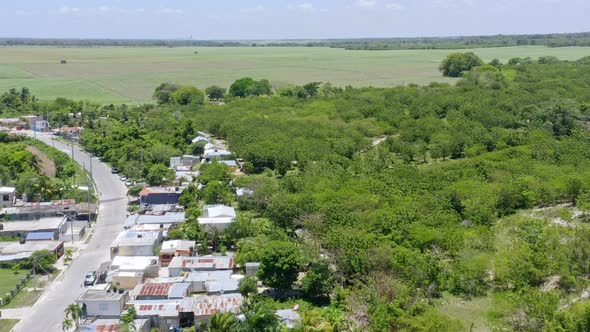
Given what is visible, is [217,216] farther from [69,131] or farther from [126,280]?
[69,131]

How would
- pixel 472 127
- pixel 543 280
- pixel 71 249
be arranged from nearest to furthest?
pixel 543 280 < pixel 71 249 < pixel 472 127

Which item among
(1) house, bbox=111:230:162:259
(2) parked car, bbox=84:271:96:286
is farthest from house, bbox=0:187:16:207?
(2) parked car, bbox=84:271:96:286

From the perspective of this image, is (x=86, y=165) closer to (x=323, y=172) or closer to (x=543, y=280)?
(x=323, y=172)

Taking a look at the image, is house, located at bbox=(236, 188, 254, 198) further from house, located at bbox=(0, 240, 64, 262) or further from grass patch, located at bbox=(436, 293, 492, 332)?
grass patch, located at bbox=(436, 293, 492, 332)

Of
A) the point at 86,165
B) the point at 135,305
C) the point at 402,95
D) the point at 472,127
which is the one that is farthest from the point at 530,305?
the point at 402,95

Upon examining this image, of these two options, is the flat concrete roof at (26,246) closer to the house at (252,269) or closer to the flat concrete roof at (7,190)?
the flat concrete roof at (7,190)

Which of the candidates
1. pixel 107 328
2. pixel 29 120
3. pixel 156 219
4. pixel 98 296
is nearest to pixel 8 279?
pixel 98 296

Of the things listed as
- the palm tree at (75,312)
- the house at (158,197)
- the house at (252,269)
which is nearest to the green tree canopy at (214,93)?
the house at (158,197)
